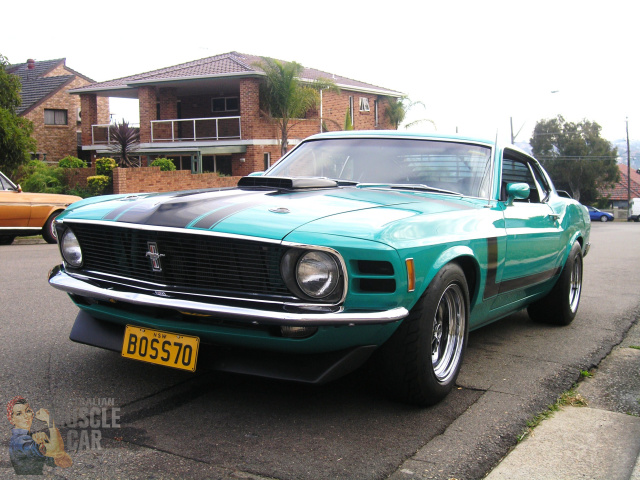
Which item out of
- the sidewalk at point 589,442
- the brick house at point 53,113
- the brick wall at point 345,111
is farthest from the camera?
the brick house at point 53,113

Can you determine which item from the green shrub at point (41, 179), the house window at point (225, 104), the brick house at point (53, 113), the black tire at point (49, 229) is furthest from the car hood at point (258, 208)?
the brick house at point (53, 113)

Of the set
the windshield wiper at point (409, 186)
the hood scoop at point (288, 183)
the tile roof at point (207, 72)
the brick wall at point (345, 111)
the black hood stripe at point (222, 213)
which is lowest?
the black hood stripe at point (222, 213)

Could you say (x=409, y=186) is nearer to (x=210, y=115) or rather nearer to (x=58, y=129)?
(x=210, y=115)

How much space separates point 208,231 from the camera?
324 centimetres

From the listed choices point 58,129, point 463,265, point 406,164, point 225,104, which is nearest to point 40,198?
point 406,164

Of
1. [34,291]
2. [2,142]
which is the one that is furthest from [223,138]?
[34,291]

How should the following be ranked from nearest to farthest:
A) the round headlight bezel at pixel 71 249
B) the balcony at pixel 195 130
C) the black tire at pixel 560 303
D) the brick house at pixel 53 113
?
the round headlight bezel at pixel 71 249, the black tire at pixel 560 303, the balcony at pixel 195 130, the brick house at pixel 53 113

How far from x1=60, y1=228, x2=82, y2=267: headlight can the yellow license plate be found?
64 centimetres

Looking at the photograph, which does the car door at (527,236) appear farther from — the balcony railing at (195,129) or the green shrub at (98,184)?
the balcony railing at (195,129)

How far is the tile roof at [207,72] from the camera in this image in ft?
97.4

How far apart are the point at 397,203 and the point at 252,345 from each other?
1271mm

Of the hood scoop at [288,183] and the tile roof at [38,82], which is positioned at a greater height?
the tile roof at [38,82]

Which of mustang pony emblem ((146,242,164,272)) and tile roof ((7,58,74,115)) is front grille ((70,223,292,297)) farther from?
tile roof ((7,58,74,115))

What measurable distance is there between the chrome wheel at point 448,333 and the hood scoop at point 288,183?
3.69 feet
